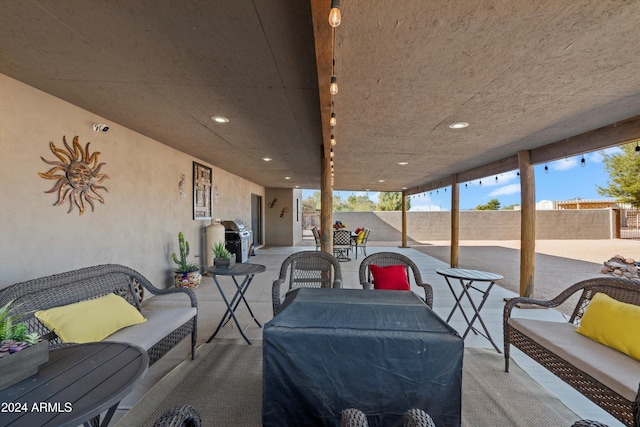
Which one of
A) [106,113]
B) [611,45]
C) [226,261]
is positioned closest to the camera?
[611,45]

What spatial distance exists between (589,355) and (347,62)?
2350 mm

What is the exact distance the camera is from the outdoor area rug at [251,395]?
5.70 ft

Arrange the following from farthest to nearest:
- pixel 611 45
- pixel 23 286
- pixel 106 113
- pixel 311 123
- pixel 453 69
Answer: pixel 311 123
pixel 106 113
pixel 453 69
pixel 23 286
pixel 611 45

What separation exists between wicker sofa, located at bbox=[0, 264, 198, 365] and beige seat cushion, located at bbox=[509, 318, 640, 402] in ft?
8.66

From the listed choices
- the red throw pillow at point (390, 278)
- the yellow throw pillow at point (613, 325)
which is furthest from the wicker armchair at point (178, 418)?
the yellow throw pillow at point (613, 325)

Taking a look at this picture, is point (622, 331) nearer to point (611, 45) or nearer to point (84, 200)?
point (611, 45)

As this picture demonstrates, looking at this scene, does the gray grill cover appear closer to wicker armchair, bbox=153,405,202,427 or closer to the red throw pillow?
wicker armchair, bbox=153,405,202,427

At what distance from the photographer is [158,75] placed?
86.3 inches

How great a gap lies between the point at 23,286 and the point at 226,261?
143 cm

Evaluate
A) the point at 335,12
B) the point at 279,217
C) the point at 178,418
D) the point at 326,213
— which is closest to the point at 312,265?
the point at 326,213

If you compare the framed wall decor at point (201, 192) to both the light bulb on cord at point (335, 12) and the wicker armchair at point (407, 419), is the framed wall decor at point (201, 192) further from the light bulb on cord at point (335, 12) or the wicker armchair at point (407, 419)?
the wicker armchair at point (407, 419)

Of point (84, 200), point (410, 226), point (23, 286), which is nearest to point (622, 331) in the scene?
point (23, 286)

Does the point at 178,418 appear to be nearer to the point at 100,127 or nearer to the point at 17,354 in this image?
the point at 17,354

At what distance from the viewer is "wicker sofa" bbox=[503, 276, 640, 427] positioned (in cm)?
141
